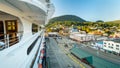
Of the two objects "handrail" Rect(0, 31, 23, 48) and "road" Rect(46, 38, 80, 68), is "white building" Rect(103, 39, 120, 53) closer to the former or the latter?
"road" Rect(46, 38, 80, 68)

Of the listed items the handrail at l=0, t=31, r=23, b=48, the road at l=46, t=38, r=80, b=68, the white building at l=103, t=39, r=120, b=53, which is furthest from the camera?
the white building at l=103, t=39, r=120, b=53

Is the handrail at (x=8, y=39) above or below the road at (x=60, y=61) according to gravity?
above

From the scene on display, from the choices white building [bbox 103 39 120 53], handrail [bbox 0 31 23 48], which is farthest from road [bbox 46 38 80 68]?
handrail [bbox 0 31 23 48]

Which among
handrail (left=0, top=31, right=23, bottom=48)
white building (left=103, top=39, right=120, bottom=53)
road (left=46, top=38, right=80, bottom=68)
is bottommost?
road (left=46, top=38, right=80, bottom=68)

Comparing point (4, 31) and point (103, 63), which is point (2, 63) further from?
point (103, 63)

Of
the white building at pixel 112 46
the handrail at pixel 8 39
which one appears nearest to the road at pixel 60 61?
the white building at pixel 112 46

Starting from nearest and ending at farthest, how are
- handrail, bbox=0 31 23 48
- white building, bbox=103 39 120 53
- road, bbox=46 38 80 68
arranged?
handrail, bbox=0 31 23 48 < road, bbox=46 38 80 68 < white building, bbox=103 39 120 53

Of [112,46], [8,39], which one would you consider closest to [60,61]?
[112,46]

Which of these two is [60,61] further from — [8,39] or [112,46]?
[8,39]

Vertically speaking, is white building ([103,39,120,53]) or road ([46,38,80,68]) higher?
white building ([103,39,120,53])

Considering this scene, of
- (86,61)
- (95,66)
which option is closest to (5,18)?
(95,66)

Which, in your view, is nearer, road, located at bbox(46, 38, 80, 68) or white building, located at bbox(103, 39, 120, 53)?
road, located at bbox(46, 38, 80, 68)

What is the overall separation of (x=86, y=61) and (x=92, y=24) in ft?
239

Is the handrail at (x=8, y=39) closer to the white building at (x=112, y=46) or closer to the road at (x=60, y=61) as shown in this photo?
the road at (x=60, y=61)
